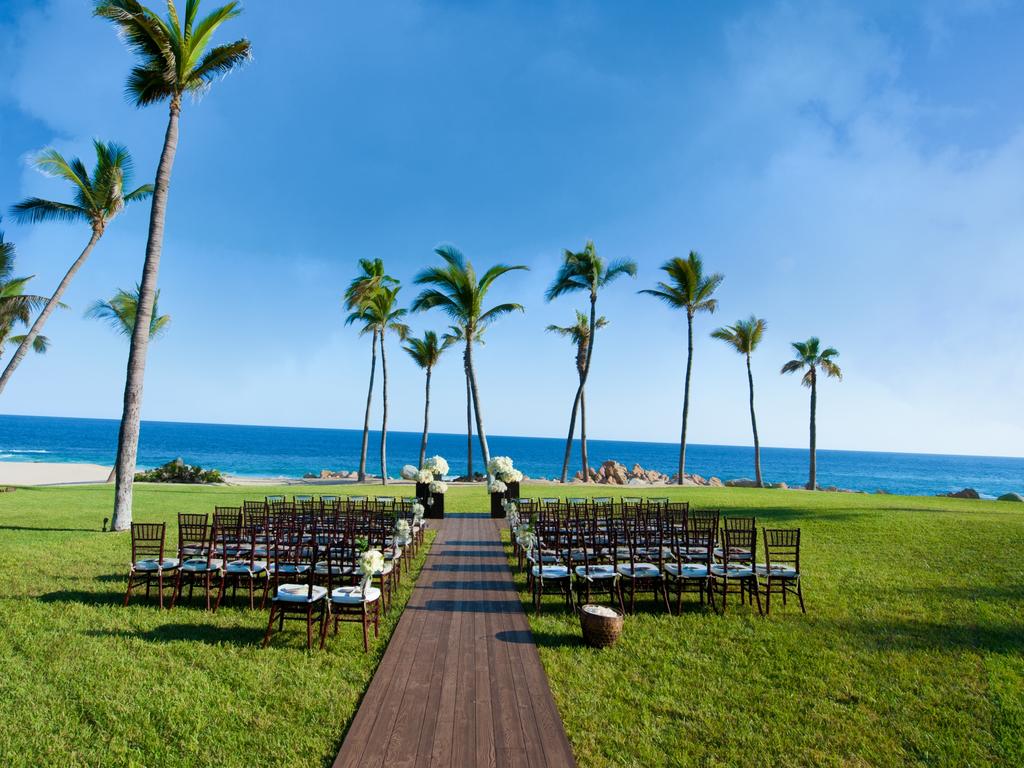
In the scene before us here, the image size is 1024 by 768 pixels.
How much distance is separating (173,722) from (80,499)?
22.0 meters

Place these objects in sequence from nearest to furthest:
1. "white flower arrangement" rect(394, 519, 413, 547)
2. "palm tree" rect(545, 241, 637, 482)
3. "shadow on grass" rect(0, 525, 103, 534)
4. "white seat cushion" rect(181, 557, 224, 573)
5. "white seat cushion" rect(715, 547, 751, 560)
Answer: "white seat cushion" rect(181, 557, 224, 573), "white flower arrangement" rect(394, 519, 413, 547), "white seat cushion" rect(715, 547, 751, 560), "shadow on grass" rect(0, 525, 103, 534), "palm tree" rect(545, 241, 637, 482)

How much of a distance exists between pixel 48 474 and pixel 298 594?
50065 millimetres

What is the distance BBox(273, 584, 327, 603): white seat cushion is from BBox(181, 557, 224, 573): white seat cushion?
182cm

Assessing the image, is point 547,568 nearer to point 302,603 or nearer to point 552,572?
point 552,572

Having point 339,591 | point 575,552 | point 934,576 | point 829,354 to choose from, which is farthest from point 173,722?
point 829,354

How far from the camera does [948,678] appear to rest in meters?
5.92

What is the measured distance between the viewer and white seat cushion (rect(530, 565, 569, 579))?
820 centimetres

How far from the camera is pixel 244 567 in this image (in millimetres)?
8344

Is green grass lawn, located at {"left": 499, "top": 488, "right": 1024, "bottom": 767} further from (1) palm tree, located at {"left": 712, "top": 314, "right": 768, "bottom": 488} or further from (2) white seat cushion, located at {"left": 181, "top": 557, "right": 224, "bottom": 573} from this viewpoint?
(1) palm tree, located at {"left": 712, "top": 314, "right": 768, "bottom": 488}

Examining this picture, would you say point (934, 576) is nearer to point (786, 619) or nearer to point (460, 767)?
point (786, 619)

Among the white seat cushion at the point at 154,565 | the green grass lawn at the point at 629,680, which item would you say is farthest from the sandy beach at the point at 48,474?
the white seat cushion at the point at 154,565

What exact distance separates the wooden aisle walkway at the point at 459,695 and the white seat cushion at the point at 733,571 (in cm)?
321

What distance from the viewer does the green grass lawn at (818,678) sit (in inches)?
179

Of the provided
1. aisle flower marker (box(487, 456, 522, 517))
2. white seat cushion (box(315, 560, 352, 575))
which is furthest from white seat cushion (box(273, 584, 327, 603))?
aisle flower marker (box(487, 456, 522, 517))
